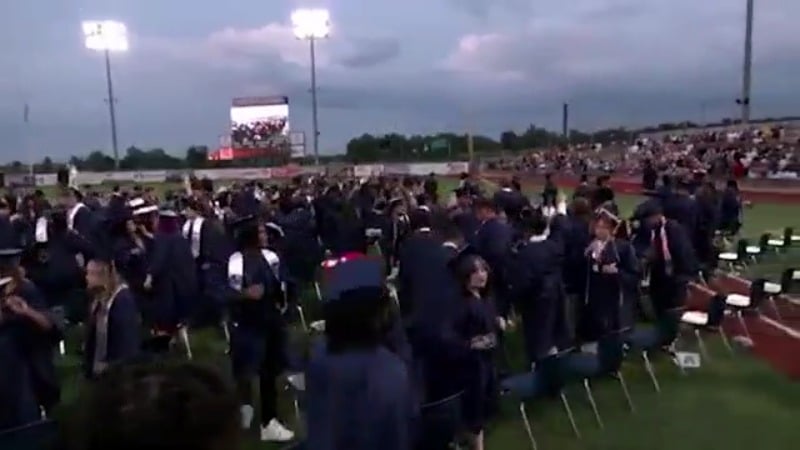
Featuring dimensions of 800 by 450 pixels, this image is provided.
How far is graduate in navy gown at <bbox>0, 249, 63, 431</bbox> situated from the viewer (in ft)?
19.2

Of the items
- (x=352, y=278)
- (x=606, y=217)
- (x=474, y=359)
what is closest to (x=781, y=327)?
(x=606, y=217)

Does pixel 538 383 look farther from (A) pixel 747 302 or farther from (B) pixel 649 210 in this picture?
(A) pixel 747 302

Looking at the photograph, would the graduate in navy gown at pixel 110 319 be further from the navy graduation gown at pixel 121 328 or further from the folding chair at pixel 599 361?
the folding chair at pixel 599 361

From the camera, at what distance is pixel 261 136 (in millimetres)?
48781

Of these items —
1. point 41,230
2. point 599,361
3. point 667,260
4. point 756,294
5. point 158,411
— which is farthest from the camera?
point 41,230

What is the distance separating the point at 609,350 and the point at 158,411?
7478mm

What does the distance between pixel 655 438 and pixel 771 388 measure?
2.17m

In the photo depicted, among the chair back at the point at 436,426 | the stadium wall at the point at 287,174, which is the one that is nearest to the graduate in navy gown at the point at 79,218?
the chair back at the point at 436,426

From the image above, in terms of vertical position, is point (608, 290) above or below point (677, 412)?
above

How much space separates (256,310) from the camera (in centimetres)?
772

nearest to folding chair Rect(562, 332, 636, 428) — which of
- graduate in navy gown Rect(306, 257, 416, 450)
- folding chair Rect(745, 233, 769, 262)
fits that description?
graduate in navy gown Rect(306, 257, 416, 450)

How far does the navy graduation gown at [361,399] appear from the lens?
153 inches

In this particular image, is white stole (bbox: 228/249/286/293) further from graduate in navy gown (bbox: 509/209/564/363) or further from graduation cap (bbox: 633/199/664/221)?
graduation cap (bbox: 633/199/664/221)

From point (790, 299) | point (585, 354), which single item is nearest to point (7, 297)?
point (585, 354)
